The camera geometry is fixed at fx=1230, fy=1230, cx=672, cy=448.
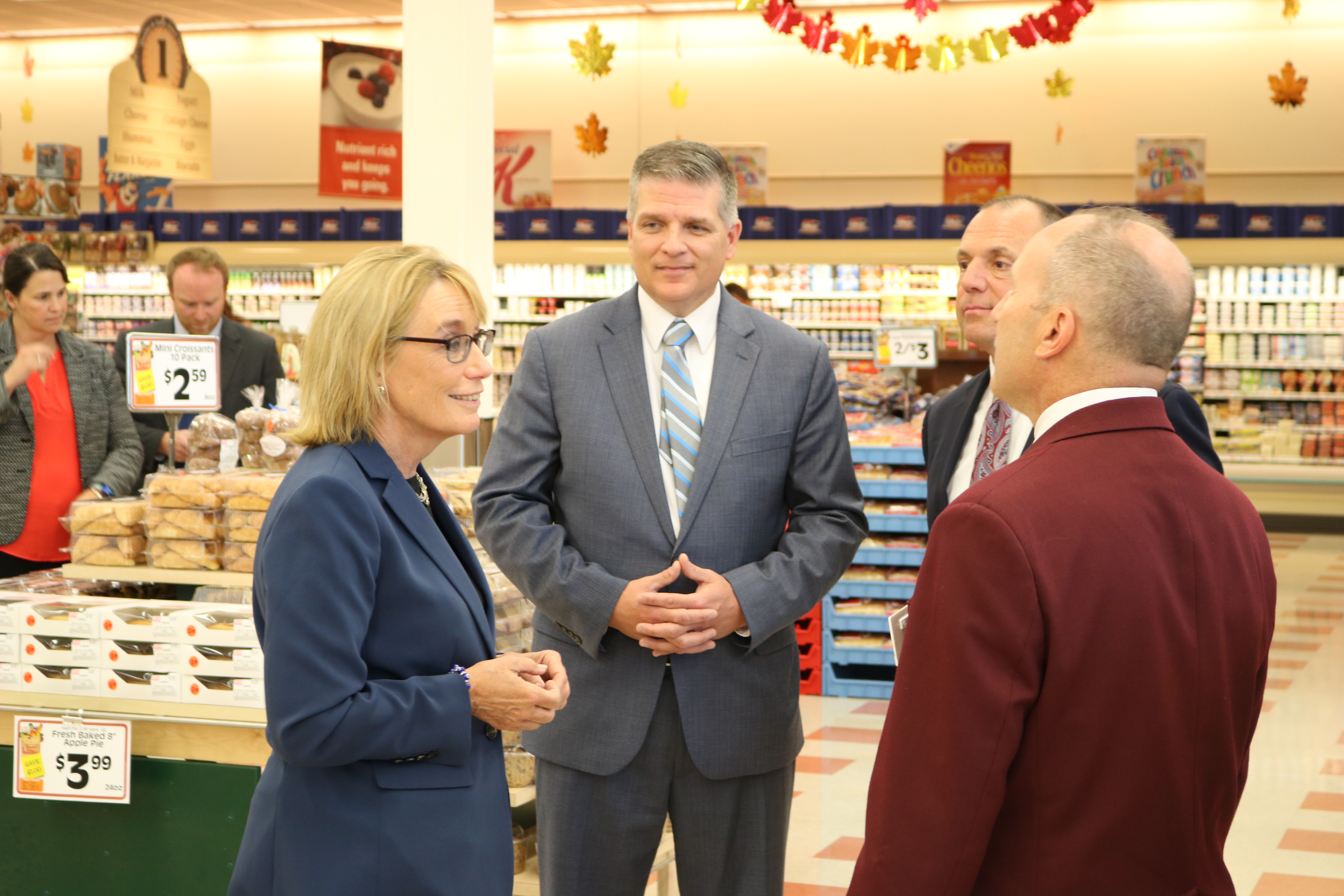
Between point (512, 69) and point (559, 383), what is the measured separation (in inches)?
585

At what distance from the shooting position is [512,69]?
640 inches

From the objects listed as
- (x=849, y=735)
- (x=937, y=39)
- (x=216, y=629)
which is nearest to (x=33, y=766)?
(x=216, y=629)

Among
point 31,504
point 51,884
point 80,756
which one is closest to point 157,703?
point 80,756

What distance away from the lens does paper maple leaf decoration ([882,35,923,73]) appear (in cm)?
734

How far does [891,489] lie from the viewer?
6312 millimetres

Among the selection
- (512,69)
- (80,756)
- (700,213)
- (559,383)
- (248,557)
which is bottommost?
(80,756)

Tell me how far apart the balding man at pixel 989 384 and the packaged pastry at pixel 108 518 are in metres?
1.96

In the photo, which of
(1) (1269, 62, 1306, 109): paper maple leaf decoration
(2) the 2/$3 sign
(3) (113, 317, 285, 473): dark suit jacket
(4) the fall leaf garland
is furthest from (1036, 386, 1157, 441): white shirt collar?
(1) (1269, 62, 1306, 109): paper maple leaf decoration

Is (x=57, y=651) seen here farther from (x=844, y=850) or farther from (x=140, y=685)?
(x=844, y=850)

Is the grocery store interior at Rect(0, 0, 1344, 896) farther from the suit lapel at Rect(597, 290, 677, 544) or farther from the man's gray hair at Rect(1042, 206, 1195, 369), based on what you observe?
the man's gray hair at Rect(1042, 206, 1195, 369)

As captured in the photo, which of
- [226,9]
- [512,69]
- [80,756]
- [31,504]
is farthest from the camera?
[512,69]

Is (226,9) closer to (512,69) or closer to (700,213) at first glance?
(512,69)

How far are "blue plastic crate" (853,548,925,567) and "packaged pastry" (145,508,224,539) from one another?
3.73m

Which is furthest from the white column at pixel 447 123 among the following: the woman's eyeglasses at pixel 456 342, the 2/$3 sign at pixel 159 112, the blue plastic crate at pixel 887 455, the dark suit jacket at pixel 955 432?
the 2/$3 sign at pixel 159 112
